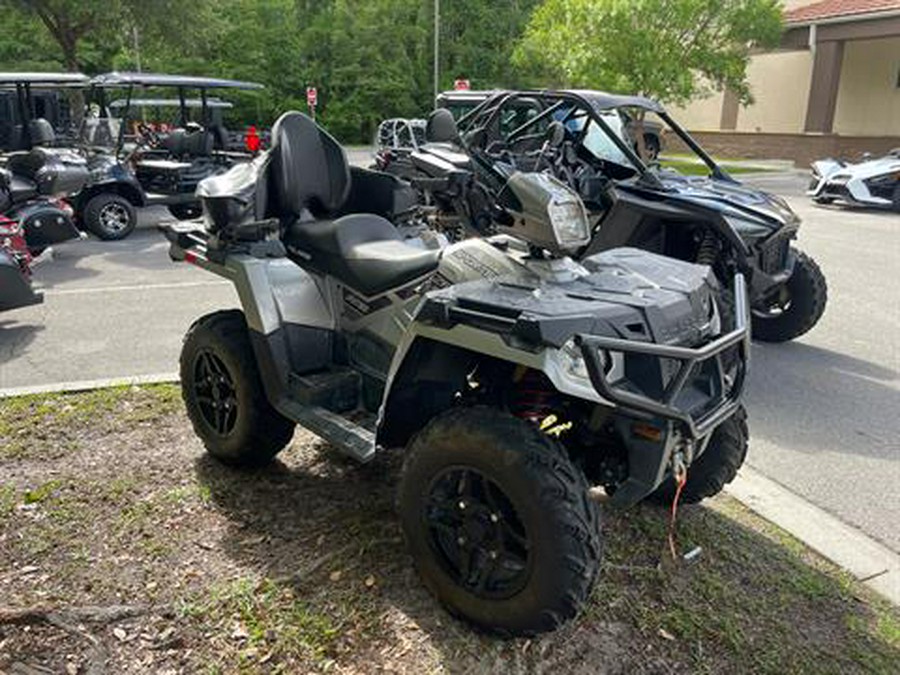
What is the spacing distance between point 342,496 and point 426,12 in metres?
40.6

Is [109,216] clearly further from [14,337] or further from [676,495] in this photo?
[676,495]

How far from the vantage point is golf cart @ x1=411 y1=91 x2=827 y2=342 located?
5.70 metres

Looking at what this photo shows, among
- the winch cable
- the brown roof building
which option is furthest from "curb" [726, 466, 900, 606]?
the brown roof building

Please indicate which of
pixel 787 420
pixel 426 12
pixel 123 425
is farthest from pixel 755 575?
pixel 426 12

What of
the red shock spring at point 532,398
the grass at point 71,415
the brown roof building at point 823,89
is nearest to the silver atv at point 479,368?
the red shock spring at point 532,398

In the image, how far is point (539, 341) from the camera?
2.27m

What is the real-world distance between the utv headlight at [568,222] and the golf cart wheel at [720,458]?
3.72ft

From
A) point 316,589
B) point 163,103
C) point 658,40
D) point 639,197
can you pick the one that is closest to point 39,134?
point 163,103

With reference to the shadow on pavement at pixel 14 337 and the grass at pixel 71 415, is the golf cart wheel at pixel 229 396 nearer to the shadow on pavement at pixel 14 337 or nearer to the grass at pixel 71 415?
the grass at pixel 71 415

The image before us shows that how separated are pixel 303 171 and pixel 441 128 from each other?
492 cm

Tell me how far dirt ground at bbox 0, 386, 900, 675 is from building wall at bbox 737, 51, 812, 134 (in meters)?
27.1

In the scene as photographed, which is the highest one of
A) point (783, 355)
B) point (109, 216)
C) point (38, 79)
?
point (38, 79)

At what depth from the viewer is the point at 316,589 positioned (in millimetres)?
2973

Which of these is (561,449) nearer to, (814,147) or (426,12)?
(814,147)
